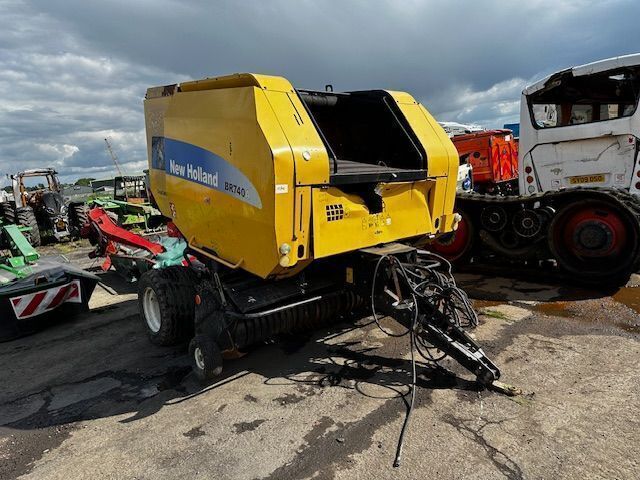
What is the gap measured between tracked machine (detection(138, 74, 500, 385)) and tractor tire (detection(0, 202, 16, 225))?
439 inches

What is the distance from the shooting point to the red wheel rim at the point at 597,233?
5395 mm

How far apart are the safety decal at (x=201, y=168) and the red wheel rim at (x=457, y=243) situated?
3843 millimetres

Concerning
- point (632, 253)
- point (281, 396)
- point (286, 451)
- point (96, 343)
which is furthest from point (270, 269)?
point (632, 253)

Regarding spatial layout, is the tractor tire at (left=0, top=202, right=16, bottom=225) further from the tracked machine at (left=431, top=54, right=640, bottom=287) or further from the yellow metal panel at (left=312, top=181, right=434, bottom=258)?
the yellow metal panel at (left=312, top=181, right=434, bottom=258)

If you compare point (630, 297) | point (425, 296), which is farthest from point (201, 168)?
point (630, 297)

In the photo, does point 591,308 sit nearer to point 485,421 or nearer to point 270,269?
point 485,421

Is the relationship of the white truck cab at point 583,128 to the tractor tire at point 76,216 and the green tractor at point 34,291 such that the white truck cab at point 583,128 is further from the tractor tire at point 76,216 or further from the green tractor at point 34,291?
the tractor tire at point 76,216

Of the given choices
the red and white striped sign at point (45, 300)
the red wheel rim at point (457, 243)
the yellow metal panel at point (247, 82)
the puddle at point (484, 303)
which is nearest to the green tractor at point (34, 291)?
the red and white striped sign at point (45, 300)

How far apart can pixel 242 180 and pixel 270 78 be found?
2.64 feet

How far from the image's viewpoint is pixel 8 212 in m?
13.7

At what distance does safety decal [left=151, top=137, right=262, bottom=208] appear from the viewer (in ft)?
11.1

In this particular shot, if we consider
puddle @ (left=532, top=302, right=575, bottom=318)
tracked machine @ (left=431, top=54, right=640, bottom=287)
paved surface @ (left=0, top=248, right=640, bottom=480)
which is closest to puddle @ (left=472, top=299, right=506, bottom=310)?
paved surface @ (left=0, top=248, right=640, bottom=480)

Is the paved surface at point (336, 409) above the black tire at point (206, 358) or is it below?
below

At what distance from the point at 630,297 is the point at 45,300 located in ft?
21.4
